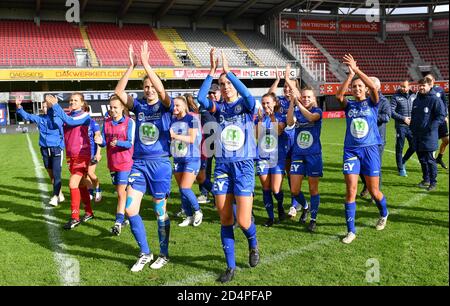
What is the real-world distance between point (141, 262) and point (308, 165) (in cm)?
273

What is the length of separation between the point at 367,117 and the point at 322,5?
38825 mm

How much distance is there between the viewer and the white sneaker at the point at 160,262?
175 inches

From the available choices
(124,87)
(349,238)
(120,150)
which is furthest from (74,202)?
(349,238)

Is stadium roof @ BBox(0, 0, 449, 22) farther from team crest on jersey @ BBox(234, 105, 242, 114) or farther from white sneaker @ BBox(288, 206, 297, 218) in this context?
team crest on jersey @ BBox(234, 105, 242, 114)

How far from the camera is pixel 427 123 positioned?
7.50 metres

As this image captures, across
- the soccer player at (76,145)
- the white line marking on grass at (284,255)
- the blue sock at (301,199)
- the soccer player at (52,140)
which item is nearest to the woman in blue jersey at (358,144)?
the white line marking on grass at (284,255)

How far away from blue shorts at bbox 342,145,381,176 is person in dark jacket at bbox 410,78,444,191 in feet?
9.71

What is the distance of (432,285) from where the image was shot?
12.4 feet

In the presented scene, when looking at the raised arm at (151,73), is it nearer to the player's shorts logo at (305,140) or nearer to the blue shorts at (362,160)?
the player's shorts logo at (305,140)

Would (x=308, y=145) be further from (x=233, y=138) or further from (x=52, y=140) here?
(x=52, y=140)

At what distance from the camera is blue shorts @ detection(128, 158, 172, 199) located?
4477 millimetres

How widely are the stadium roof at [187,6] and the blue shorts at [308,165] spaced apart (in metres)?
28.7
